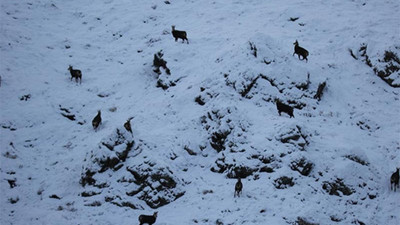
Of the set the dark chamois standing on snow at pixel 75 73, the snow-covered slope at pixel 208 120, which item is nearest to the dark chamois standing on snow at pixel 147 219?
the snow-covered slope at pixel 208 120

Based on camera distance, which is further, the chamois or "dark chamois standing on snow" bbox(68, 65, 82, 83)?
"dark chamois standing on snow" bbox(68, 65, 82, 83)

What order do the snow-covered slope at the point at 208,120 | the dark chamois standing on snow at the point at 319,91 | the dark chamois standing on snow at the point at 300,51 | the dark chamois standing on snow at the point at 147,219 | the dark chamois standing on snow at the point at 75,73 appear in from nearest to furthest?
1. the dark chamois standing on snow at the point at 147,219
2. the snow-covered slope at the point at 208,120
3. the dark chamois standing on snow at the point at 319,91
4. the dark chamois standing on snow at the point at 300,51
5. the dark chamois standing on snow at the point at 75,73

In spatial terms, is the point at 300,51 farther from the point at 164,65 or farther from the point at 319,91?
the point at 164,65

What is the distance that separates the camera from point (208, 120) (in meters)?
18.9

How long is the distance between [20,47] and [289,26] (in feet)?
64.1

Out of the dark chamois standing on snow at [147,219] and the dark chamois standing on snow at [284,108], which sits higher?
the dark chamois standing on snow at [284,108]

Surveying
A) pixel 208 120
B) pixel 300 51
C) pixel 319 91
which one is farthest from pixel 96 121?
pixel 300 51

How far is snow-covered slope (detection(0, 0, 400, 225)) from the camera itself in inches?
602

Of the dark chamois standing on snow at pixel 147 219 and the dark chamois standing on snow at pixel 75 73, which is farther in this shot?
the dark chamois standing on snow at pixel 75 73

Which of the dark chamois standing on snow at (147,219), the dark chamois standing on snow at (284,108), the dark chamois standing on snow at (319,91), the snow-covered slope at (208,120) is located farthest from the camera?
the dark chamois standing on snow at (319,91)

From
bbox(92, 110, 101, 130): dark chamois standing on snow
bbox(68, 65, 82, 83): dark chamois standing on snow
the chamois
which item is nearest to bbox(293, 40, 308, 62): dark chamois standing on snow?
the chamois

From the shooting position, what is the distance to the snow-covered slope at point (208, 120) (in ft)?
50.2

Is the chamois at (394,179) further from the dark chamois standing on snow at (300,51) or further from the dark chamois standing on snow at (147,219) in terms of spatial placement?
the dark chamois standing on snow at (147,219)

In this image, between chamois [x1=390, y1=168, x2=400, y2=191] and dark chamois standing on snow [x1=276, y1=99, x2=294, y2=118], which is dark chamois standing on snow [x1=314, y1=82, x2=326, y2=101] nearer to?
dark chamois standing on snow [x1=276, y1=99, x2=294, y2=118]
